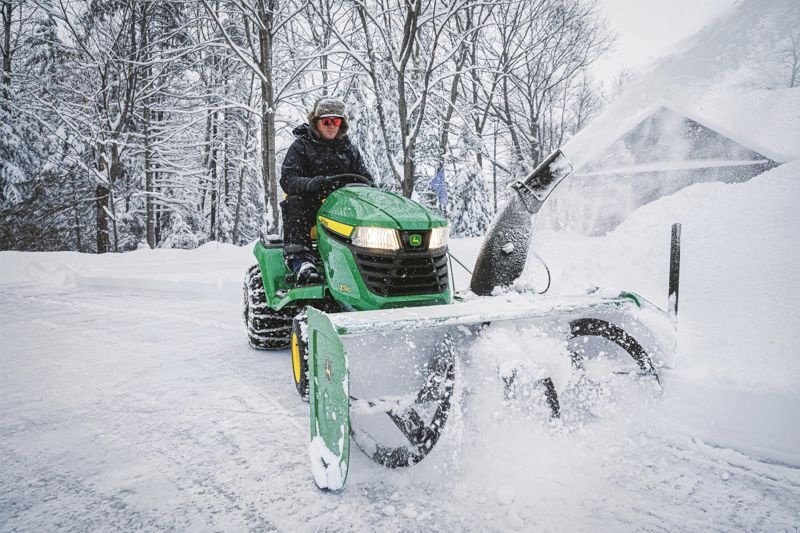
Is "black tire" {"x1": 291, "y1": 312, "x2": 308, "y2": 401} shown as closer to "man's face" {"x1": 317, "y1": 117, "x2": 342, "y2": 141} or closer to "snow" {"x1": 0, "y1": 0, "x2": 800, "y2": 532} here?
"snow" {"x1": 0, "y1": 0, "x2": 800, "y2": 532}

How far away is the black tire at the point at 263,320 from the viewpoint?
3863 mm

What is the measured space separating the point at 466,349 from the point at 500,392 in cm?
30

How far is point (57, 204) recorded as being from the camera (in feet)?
57.4

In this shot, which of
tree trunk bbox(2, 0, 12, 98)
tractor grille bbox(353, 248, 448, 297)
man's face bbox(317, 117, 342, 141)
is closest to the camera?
tractor grille bbox(353, 248, 448, 297)

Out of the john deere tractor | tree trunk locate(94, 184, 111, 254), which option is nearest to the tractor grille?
the john deere tractor

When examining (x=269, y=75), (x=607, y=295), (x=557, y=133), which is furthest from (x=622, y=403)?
(x=557, y=133)

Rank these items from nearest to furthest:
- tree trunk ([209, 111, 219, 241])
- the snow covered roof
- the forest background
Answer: the snow covered roof → the forest background → tree trunk ([209, 111, 219, 241])

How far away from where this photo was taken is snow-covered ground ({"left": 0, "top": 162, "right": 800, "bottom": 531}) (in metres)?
1.82

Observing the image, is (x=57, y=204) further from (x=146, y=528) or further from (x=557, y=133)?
(x=557, y=133)

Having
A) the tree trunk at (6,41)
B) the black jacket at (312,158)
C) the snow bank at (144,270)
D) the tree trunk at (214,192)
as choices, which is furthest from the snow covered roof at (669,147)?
the tree trunk at (6,41)

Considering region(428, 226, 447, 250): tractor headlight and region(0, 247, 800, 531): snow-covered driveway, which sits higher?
region(428, 226, 447, 250): tractor headlight

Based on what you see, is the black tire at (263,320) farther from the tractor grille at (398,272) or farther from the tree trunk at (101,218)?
the tree trunk at (101,218)

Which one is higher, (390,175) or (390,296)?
(390,175)

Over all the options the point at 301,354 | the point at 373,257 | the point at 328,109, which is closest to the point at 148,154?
the point at 328,109
